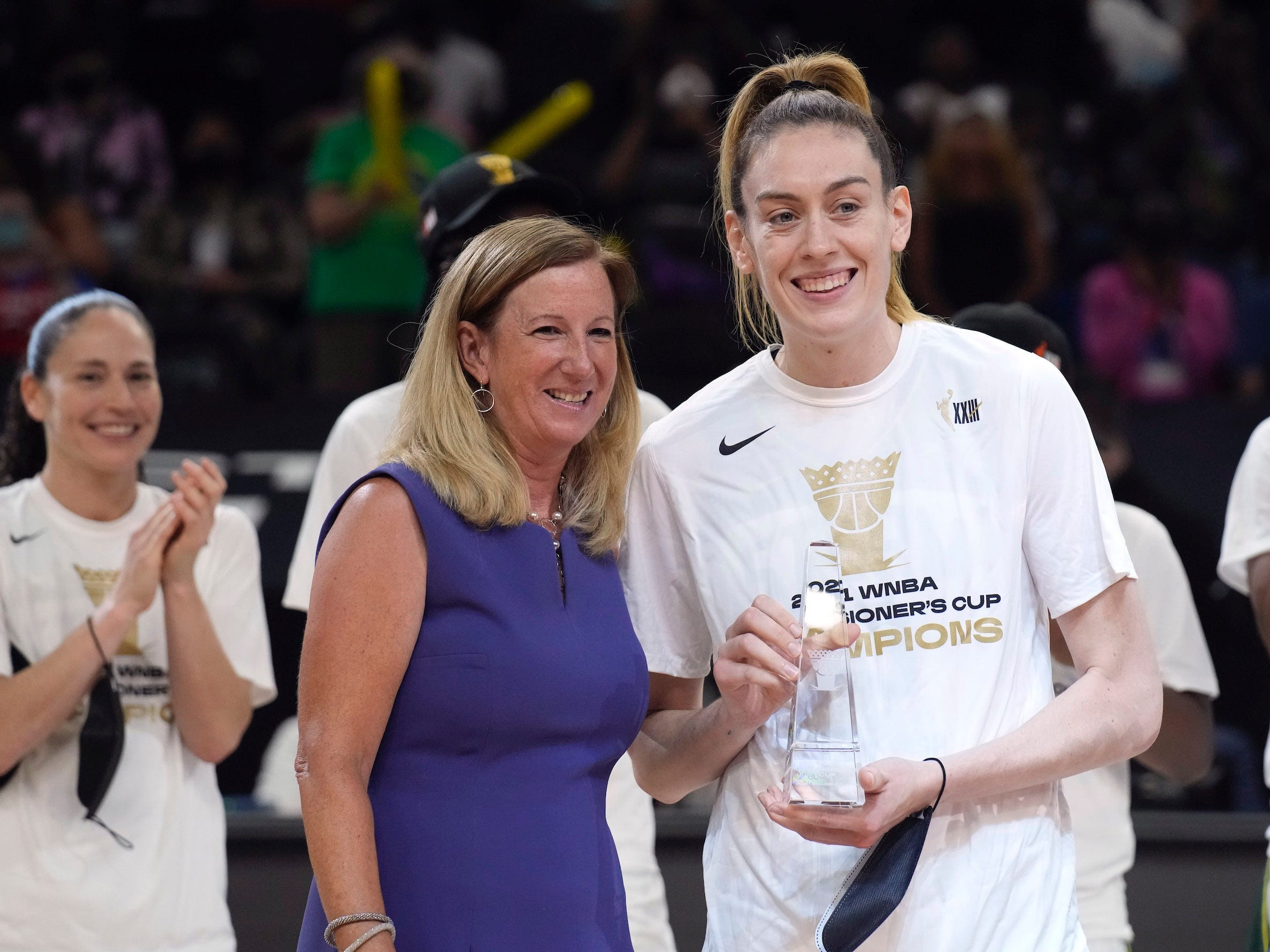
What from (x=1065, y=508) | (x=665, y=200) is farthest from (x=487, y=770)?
(x=665, y=200)

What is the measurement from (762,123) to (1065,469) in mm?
662

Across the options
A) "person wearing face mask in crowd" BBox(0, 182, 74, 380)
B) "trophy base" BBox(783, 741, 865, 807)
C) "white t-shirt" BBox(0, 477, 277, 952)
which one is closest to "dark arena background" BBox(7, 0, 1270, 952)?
"person wearing face mask in crowd" BBox(0, 182, 74, 380)

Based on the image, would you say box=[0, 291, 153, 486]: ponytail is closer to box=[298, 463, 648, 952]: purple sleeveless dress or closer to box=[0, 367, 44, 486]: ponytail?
box=[0, 367, 44, 486]: ponytail

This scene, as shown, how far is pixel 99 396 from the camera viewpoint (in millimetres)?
3324

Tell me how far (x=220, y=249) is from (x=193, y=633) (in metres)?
4.38

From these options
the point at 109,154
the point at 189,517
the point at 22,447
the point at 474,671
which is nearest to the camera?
the point at 474,671

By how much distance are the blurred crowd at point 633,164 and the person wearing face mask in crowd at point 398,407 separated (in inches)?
71.3

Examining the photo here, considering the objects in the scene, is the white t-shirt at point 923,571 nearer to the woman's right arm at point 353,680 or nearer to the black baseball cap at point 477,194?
the woman's right arm at point 353,680

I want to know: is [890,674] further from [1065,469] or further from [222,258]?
[222,258]

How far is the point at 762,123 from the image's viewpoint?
243 cm

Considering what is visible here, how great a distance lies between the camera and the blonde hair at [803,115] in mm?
2395

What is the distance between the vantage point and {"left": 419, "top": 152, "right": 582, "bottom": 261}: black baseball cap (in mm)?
3354

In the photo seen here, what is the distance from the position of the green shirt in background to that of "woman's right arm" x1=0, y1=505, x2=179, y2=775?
9.55 feet

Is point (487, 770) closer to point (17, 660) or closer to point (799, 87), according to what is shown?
point (799, 87)
